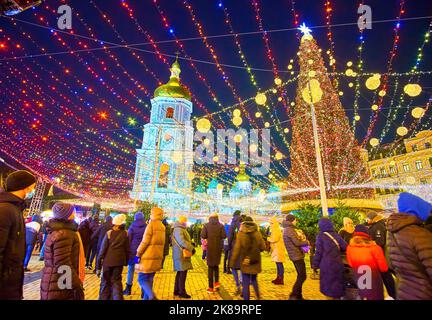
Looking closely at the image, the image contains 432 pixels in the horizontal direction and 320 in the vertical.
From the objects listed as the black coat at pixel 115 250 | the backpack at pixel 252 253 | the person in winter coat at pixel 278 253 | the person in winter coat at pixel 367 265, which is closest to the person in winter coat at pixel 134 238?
the black coat at pixel 115 250

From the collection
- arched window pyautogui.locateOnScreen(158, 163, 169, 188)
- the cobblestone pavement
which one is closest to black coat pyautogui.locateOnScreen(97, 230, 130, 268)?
the cobblestone pavement

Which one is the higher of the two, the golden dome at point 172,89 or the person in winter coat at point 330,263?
the golden dome at point 172,89

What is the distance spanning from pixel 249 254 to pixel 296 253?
1.14 metres

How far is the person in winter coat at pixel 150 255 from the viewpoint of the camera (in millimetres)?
4141

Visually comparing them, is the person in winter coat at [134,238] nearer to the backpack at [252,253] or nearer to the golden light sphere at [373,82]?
the backpack at [252,253]

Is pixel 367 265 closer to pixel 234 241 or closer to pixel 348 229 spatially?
pixel 348 229

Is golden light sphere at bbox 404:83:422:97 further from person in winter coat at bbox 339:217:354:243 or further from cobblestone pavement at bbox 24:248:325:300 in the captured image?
cobblestone pavement at bbox 24:248:325:300

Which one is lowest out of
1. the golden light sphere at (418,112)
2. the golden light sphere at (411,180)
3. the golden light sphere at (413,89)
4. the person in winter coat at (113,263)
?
the person in winter coat at (113,263)

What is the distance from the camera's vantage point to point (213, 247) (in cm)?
562

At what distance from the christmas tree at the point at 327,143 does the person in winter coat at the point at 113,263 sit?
691 inches

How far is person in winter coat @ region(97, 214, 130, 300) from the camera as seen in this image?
413 centimetres

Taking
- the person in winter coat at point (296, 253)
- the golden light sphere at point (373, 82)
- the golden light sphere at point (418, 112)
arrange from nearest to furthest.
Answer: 1. the person in winter coat at point (296, 253)
2. the golden light sphere at point (373, 82)
3. the golden light sphere at point (418, 112)

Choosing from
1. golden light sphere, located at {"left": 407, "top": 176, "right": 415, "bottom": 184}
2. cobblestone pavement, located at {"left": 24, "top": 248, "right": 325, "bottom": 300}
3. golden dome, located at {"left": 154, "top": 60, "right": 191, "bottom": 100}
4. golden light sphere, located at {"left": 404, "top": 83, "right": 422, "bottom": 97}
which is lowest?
cobblestone pavement, located at {"left": 24, "top": 248, "right": 325, "bottom": 300}
